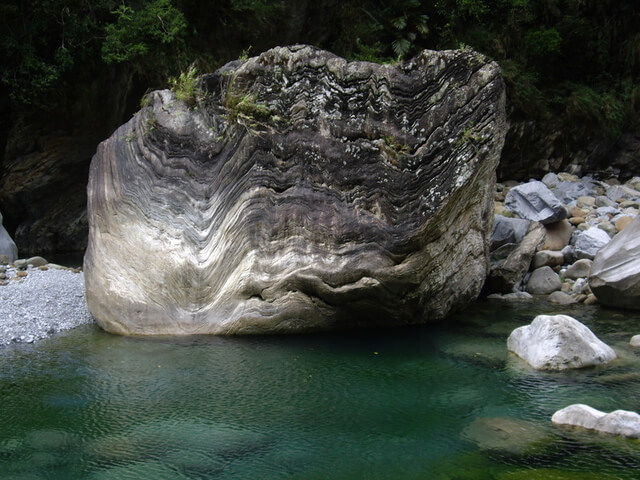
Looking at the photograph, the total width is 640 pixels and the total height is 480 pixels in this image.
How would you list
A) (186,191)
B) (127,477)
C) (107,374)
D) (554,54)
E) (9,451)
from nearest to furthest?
1. (127,477)
2. (9,451)
3. (107,374)
4. (186,191)
5. (554,54)

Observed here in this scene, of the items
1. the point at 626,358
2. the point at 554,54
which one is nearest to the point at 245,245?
the point at 626,358

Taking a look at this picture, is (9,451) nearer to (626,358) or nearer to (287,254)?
(287,254)

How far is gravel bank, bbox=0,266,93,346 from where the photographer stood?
27.3 feet

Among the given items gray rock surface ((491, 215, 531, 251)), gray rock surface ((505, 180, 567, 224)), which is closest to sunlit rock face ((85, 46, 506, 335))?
gray rock surface ((491, 215, 531, 251))

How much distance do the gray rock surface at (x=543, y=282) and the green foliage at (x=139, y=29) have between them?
30.3 ft

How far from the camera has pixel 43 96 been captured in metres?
13.8

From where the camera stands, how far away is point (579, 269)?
34.4 feet

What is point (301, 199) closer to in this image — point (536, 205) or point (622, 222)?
point (536, 205)

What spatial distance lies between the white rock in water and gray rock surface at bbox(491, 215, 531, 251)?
372cm

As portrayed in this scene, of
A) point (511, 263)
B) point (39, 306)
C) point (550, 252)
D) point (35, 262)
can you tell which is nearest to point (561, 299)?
point (511, 263)

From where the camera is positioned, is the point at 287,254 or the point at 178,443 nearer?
the point at 178,443

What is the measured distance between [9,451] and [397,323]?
512 centimetres

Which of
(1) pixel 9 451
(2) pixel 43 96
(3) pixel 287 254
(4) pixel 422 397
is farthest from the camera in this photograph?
(2) pixel 43 96

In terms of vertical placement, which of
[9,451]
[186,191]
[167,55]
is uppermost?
[167,55]
